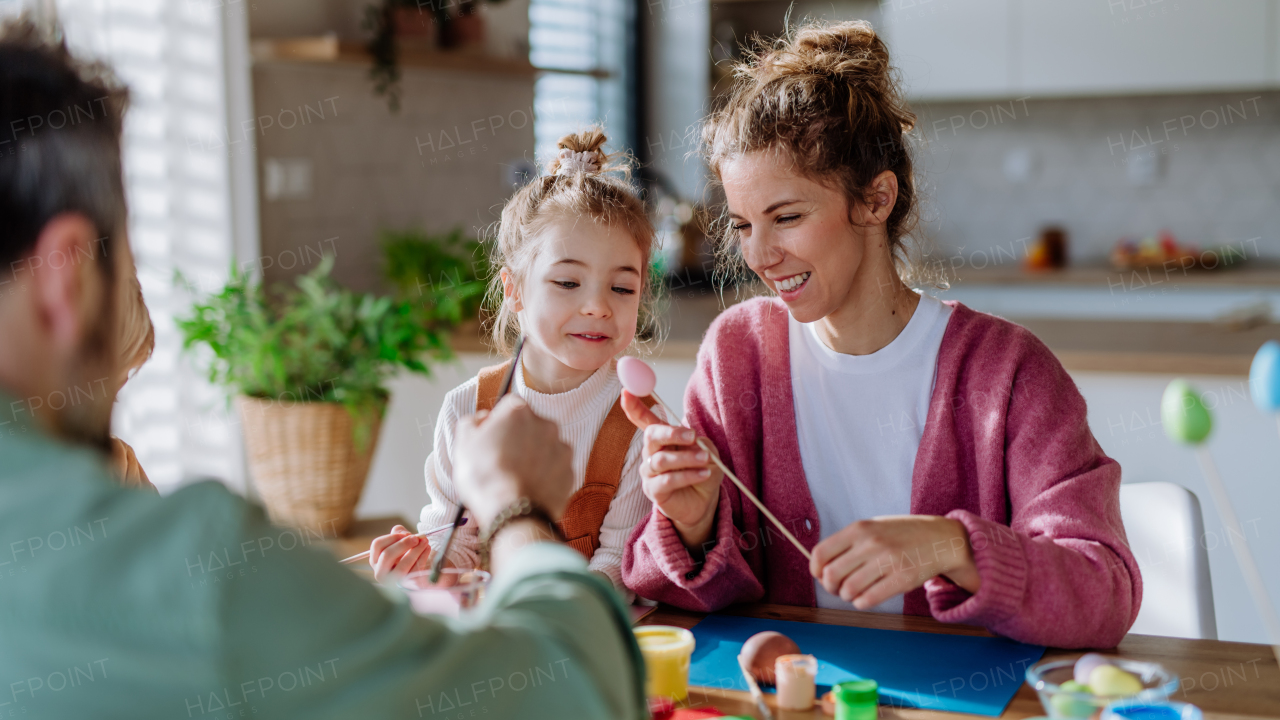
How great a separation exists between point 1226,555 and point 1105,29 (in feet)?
9.69

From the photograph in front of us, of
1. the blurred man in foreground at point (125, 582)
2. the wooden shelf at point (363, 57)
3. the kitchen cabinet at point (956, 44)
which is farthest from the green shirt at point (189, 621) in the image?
the kitchen cabinet at point (956, 44)

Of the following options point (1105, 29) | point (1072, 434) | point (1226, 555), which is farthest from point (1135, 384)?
point (1105, 29)

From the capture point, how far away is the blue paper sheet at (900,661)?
1.07 metres

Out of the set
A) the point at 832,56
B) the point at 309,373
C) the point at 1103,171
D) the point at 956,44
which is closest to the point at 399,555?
the point at 832,56

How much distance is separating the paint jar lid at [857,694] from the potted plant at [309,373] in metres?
2.15

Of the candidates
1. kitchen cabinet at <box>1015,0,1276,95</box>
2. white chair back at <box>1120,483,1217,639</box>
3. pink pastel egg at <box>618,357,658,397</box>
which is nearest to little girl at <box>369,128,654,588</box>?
pink pastel egg at <box>618,357,658,397</box>

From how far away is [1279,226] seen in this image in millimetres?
4840

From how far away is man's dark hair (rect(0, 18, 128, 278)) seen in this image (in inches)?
25.8

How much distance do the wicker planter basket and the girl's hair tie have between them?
1.59m

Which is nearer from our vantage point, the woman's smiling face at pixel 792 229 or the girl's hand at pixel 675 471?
the girl's hand at pixel 675 471

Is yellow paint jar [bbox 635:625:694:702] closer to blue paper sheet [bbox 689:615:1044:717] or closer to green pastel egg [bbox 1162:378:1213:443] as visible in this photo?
blue paper sheet [bbox 689:615:1044:717]

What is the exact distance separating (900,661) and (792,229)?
58 centimetres

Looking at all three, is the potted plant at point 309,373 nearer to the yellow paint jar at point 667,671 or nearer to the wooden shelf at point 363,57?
the wooden shelf at point 363,57

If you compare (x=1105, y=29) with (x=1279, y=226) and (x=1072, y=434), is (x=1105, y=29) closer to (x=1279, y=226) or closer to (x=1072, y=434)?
(x=1279, y=226)
